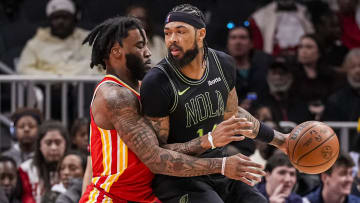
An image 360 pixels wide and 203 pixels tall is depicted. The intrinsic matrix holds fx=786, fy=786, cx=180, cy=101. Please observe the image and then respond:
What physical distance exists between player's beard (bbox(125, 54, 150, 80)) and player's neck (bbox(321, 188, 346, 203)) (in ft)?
9.97

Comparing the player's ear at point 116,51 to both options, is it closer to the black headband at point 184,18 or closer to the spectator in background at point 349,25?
the black headband at point 184,18

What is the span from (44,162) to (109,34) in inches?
120

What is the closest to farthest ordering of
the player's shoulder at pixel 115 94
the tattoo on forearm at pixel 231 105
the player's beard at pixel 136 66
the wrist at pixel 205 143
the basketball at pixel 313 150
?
the wrist at pixel 205 143 → the player's shoulder at pixel 115 94 → the player's beard at pixel 136 66 → the basketball at pixel 313 150 → the tattoo on forearm at pixel 231 105

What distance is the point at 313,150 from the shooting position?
546cm

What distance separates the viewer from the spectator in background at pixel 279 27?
10.1 metres

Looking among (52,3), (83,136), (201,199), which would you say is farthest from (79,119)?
(201,199)

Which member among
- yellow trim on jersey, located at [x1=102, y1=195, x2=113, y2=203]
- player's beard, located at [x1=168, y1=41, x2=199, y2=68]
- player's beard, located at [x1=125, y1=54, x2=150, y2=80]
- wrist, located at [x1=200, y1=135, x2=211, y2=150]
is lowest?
yellow trim on jersey, located at [x1=102, y1=195, x2=113, y2=203]

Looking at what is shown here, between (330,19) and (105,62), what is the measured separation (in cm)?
539

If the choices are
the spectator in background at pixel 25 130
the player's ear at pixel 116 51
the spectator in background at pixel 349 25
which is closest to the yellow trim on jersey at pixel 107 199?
the player's ear at pixel 116 51

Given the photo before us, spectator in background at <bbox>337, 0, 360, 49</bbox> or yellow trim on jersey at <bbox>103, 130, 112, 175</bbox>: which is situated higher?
spectator in background at <bbox>337, 0, 360, 49</bbox>

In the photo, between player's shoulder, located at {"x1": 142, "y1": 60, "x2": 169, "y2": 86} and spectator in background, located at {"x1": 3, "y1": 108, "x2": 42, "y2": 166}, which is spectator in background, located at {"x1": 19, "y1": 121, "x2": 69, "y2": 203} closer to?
spectator in background, located at {"x1": 3, "y1": 108, "x2": 42, "y2": 166}

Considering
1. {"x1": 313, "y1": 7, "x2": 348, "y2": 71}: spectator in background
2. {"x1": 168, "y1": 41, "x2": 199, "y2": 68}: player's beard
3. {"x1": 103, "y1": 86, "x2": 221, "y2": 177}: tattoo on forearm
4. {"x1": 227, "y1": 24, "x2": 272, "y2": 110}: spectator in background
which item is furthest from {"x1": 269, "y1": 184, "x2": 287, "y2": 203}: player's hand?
{"x1": 313, "y1": 7, "x2": 348, "y2": 71}: spectator in background

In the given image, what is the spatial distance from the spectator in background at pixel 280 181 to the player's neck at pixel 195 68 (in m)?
2.46

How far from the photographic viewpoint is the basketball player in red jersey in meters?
5.05
